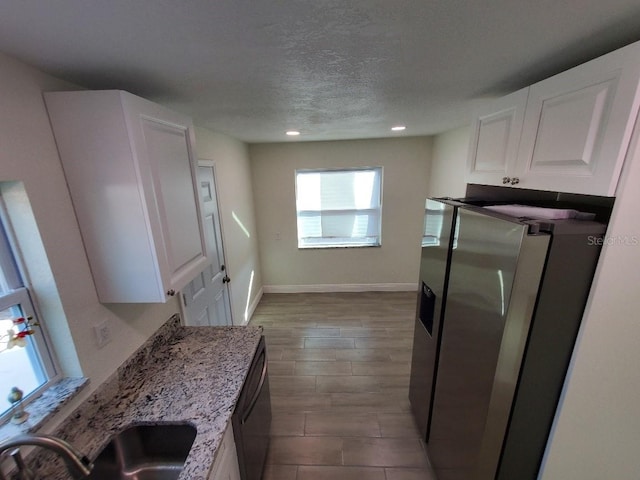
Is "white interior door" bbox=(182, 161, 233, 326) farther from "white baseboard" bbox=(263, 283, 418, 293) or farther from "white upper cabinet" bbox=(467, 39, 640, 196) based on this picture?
"white upper cabinet" bbox=(467, 39, 640, 196)

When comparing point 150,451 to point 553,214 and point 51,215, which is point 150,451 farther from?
point 553,214

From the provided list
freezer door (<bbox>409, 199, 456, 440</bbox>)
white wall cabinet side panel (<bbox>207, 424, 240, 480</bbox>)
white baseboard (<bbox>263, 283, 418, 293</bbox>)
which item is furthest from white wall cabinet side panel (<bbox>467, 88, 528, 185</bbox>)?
white baseboard (<bbox>263, 283, 418, 293</bbox>)

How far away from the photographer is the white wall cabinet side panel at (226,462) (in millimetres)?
1058

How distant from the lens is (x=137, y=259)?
1.14 meters

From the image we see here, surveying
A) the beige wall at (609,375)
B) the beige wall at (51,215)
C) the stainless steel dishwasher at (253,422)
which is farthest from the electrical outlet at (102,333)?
the beige wall at (609,375)

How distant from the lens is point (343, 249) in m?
4.20

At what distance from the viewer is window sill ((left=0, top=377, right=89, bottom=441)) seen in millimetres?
894

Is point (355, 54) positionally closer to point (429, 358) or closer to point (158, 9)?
point (158, 9)

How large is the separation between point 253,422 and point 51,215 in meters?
1.39

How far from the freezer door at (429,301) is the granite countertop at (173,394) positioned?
1145 millimetres

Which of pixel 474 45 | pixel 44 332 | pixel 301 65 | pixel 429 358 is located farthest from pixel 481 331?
pixel 44 332

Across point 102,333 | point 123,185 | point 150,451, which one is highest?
point 123,185

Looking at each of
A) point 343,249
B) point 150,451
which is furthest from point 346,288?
point 150,451

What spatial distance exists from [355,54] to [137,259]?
122 cm
